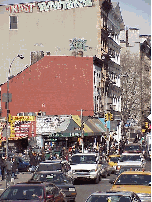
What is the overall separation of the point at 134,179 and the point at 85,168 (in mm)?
13099

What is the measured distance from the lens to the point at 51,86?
65.6m

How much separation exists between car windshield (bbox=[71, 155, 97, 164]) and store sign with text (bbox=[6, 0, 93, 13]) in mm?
39185

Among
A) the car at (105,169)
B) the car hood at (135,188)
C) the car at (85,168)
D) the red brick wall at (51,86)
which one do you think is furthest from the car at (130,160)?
the red brick wall at (51,86)

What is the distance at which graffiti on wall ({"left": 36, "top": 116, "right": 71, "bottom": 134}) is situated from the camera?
61906 millimetres

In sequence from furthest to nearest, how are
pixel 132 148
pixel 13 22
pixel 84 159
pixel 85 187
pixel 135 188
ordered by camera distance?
pixel 13 22 → pixel 132 148 → pixel 84 159 → pixel 85 187 → pixel 135 188

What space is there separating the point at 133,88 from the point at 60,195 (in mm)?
73431

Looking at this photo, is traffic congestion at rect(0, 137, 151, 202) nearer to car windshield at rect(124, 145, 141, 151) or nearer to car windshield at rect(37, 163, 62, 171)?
car windshield at rect(37, 163, 62, 171)

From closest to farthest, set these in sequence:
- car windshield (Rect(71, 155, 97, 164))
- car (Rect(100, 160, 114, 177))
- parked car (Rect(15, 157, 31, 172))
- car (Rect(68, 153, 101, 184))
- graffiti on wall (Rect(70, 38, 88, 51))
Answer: car (Rect(68, 153, 101, 184)) → car windshield (Rect(71, 155, 97, 164)) → car (Rect(100, 160, 114, 177)) → parked car (Rect(15, 157, 31, 172)) → graffiti on wall (Rect(70, 38, 88, 51))

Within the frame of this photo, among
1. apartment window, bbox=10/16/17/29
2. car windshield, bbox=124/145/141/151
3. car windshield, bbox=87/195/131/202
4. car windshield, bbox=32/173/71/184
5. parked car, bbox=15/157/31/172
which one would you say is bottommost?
parked car, bbox=15/157/31/172

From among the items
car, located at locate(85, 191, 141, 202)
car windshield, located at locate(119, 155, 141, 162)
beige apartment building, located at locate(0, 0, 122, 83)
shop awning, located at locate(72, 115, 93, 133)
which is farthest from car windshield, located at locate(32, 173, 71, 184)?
beige apartment building, located at locate(0, 0, 122, 83)

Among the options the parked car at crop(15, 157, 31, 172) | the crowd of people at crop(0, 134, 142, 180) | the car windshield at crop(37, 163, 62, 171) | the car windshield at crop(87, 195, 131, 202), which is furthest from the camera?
the parked car at crop(15, 157, 31, 172)

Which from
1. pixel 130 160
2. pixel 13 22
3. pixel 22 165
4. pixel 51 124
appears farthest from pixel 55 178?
pixel 13 22

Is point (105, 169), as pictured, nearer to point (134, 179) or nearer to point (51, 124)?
point (134, 179)

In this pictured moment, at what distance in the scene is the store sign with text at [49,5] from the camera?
7006 cm
